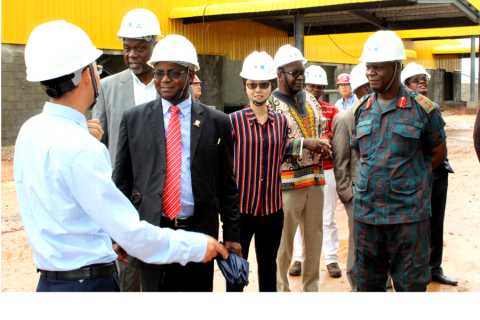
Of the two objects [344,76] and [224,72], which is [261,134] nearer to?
[344,76]

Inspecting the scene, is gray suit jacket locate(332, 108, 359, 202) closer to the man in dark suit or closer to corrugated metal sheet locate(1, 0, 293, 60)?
the man in dark suit

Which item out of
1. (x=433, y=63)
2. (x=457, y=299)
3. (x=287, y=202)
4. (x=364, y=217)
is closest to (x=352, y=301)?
(x=457, y=299)

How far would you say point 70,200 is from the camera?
1.85 meters

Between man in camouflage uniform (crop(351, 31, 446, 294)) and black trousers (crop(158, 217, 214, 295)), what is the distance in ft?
3.90

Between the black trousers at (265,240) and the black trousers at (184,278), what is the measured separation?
84 cm

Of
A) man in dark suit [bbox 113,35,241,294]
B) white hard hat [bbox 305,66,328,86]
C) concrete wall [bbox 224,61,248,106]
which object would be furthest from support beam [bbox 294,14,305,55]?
man in dark suit [bbox 113,35,241,294]

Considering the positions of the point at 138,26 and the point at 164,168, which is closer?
the point at 164,168

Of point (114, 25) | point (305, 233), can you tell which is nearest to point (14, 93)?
point (114, 25)

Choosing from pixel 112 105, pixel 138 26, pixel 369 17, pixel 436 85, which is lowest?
pixel 112 105

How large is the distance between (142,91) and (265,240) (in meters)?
1.52

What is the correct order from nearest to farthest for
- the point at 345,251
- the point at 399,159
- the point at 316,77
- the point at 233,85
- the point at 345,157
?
the point at 399,159, the point at 345,157, the point at 345,251, the point at 316,77, the point at 233,85

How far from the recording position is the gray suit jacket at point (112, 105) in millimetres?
3516

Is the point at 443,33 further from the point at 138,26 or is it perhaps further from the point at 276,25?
the point at 138,26

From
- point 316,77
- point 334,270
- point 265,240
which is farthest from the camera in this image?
point 316,77
